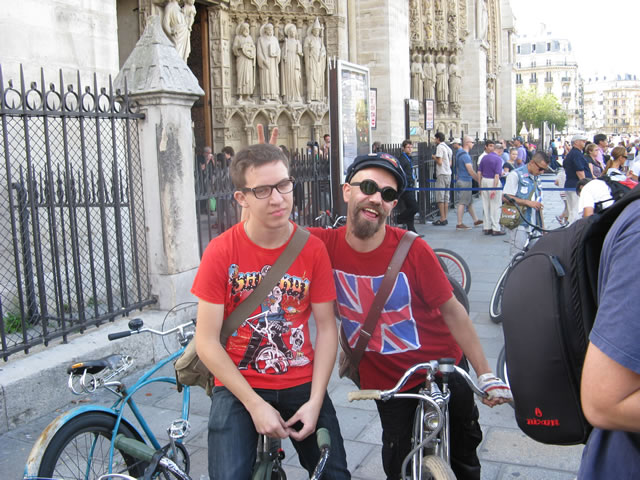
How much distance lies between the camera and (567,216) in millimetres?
10883

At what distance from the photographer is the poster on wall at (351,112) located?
743 cm

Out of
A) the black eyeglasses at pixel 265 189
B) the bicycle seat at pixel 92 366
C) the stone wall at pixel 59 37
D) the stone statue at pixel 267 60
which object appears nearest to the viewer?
the black eyeglasses at pixel 265 189

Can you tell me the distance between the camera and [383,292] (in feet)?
7.75

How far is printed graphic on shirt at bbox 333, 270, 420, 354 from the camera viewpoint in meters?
2.42

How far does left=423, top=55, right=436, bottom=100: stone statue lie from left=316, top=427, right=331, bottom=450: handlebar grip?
20897 millimetres

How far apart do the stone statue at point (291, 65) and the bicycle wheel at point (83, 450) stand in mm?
12635

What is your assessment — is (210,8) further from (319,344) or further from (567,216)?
(319,344)

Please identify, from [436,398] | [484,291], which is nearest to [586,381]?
[436,398]

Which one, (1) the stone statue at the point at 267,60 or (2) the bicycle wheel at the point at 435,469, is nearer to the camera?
(2) the bicycle wheel at the point at 435,469

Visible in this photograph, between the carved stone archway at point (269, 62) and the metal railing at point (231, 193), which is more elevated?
the carved stone archway at point (269, 62)

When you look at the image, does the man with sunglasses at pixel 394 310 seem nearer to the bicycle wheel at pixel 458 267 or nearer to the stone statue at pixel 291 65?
the bicycle wheel at pixel 458 267

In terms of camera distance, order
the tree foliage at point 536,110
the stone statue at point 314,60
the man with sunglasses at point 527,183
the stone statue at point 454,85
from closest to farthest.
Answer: the man with sunglasses at point 527,183 < the stone statue at point 314,60 < the stone statue at point 454,85 < the tree foliage at point 536,110

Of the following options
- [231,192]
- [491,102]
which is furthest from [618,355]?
[491,102]

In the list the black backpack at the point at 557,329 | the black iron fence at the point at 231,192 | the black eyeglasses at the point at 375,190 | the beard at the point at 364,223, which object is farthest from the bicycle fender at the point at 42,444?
the black iron fence at the point at 231,192
